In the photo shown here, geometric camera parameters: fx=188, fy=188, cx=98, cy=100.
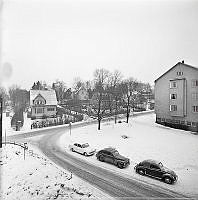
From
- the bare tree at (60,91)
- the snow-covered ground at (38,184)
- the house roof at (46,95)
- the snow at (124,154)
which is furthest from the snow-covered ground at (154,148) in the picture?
the bare tree at (60,91)

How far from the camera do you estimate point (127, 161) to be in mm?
13914

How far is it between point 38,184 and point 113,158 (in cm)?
610

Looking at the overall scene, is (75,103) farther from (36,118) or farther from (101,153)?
(101,153)

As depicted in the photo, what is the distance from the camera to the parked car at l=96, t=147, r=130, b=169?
13.7 metres

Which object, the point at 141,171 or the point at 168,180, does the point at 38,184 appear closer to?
the point at 141,171

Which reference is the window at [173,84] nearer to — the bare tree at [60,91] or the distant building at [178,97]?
the distant building at [178,97]

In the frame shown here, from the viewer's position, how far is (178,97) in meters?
27.5

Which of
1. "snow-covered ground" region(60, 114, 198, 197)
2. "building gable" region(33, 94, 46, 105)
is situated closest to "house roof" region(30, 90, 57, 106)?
"building gable" region(33, 94, 46, 105)

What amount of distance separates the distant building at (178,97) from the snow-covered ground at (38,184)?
20.3m

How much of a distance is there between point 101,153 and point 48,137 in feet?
35.0

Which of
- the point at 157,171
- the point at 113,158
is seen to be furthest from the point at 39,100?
the point at 157,171

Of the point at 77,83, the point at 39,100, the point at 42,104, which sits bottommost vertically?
the point at 42,104

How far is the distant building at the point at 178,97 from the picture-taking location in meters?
25.9

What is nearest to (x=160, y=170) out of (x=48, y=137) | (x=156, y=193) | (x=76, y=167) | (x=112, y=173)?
(x=156, y=193)
